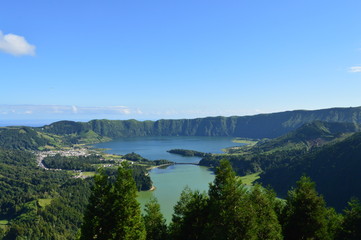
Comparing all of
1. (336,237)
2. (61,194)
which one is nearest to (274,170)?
(61,194)

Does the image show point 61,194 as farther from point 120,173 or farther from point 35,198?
point 120,173

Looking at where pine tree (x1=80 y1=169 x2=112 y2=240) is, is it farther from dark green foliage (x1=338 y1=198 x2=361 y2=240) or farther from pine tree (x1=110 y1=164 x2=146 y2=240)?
dark green foliage (x1=338 y1=198 x2=361 y2=240)

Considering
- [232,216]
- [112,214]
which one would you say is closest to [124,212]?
[112,214]

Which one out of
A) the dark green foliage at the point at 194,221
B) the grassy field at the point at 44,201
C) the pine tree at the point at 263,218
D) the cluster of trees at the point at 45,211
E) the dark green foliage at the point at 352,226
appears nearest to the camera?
the pine tree at the point at 263,218

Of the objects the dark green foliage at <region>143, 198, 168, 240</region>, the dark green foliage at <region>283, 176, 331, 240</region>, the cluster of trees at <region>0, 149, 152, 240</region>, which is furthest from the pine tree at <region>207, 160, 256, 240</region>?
the cluster of trees at <region>0, 149, 152, 240</region>

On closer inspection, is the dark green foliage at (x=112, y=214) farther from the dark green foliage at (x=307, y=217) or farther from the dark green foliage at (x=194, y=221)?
the dark green foliage at (x=307, y=217)

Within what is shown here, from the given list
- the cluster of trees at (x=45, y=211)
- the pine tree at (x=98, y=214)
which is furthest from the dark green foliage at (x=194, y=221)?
the cluster of trees at (x=45, y=211)

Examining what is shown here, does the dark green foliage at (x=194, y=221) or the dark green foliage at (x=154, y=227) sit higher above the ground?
the dark green foliage at (x=194, y=221)

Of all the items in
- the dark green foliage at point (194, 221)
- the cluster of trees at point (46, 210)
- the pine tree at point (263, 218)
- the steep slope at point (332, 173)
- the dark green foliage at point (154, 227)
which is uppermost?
the pine tree at point (263, 218)
